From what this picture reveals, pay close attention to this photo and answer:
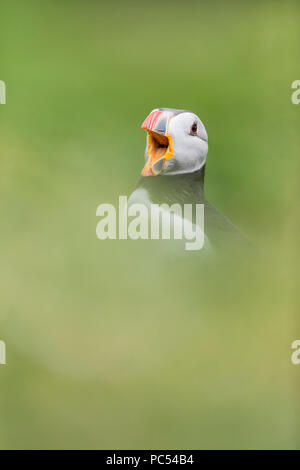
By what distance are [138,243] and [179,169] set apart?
23 cm

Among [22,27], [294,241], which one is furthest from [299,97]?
[22,27]

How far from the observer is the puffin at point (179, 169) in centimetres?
132

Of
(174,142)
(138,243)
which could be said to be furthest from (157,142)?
(138,243)

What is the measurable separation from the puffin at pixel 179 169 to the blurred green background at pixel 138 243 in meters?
0.03

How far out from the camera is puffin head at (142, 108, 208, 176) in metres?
1.31

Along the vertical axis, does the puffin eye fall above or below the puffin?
above

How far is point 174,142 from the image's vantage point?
1369 millimetres

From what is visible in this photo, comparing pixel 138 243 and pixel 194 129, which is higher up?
pixel 194 129

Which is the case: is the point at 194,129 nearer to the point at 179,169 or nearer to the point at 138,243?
the point at 179,169

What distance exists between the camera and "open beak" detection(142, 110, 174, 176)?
1303 mm
